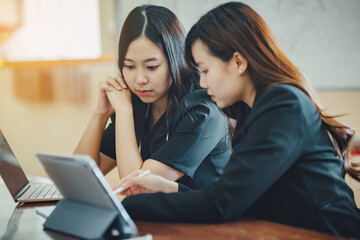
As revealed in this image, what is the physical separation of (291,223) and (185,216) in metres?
0.25

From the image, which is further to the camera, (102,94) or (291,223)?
(102,94)

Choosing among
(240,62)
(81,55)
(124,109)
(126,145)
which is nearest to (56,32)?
(81,55)

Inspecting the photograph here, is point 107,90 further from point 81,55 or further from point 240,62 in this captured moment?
point 81,55

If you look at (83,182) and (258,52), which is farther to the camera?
(258,52)

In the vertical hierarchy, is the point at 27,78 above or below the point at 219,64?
below

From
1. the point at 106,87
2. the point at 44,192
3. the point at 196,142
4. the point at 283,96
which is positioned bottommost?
the point at 44,192

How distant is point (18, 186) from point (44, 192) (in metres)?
0.08

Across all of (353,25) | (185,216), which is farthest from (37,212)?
(353,25)

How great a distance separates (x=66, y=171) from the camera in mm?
826

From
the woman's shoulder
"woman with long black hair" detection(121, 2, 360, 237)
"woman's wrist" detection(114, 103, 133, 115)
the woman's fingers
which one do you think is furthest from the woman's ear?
the woman's fingers

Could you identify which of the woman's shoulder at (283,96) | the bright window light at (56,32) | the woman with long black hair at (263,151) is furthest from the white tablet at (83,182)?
the bright window light at (56,32)

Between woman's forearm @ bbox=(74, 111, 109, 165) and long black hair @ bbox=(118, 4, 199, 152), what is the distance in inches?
10.3

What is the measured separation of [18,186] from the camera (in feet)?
4.42

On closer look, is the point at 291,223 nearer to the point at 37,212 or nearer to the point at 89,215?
the point at 89,215
